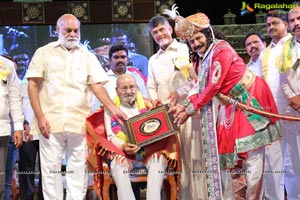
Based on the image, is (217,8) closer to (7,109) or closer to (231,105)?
(231,105)

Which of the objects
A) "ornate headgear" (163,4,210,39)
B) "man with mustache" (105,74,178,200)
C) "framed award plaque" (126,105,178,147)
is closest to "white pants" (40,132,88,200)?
"man with mustache" (105,74,178,200)

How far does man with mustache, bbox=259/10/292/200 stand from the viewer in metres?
4.73

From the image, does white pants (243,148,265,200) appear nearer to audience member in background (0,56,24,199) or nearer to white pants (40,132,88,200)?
white pants (40,132,88,200)

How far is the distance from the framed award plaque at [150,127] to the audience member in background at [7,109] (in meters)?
0.97

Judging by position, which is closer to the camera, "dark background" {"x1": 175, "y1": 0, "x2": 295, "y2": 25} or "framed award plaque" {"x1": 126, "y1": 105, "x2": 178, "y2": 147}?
"framed award plaque" {"x1": 126, "y1": 105, "x2": 178, "y2": 147}

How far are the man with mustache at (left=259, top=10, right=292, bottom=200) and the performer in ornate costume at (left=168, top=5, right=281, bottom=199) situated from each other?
42 centimetres

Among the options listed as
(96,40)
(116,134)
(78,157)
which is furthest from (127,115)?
(96,40)

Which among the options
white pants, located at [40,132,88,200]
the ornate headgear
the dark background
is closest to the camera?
the ornate headgear

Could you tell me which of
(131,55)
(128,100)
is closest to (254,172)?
(128,100)

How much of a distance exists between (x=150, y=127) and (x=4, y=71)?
1.37 metres

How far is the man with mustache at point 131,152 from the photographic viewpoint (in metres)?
4.70

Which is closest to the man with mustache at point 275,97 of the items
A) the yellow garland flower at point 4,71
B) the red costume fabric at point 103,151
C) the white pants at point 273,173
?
the white pants at point 273,173

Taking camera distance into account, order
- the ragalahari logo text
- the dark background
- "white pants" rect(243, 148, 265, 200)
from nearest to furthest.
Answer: "white pants" rect(243, 148, 265, 200) < the dark background < the ragalahari logo text

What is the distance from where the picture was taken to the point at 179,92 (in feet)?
16.9
